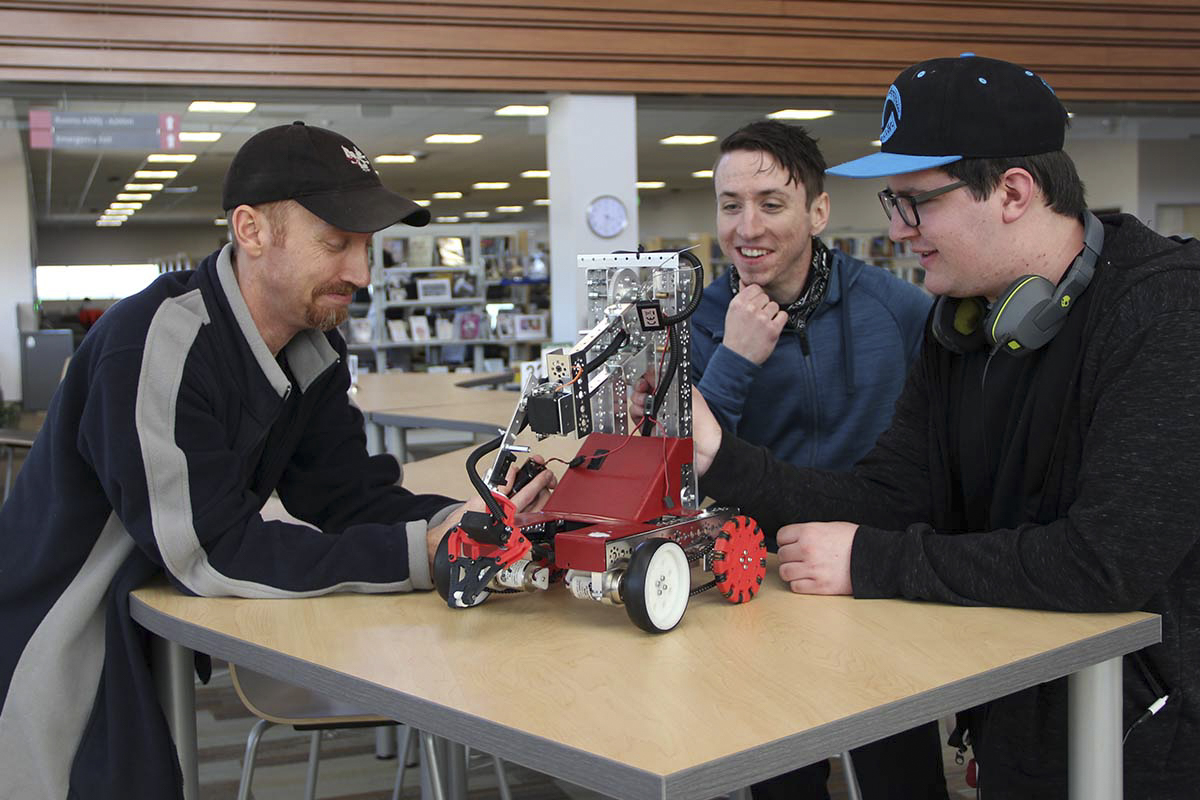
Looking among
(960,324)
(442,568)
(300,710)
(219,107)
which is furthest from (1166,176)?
(442,568)

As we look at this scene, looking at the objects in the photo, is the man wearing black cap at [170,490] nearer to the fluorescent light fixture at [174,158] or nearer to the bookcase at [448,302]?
the fluorescent light fixture at [174,158]


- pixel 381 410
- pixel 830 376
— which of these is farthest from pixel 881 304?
pixel 381 410

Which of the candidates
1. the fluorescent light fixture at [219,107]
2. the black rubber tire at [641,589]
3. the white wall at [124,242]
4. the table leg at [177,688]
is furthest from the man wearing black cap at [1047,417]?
the white wall at [124,242]

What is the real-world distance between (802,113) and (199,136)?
4221 millimetres

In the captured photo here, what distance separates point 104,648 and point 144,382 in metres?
0.38

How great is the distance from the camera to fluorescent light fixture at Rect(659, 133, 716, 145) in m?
9.43

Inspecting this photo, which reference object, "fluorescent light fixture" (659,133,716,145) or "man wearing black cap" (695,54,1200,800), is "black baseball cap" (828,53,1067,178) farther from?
"fluorescent light fixture" (659,133,716,145)

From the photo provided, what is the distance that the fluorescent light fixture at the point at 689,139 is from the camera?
371 inches

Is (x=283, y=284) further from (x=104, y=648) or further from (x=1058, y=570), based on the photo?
(x=1058, y=570)

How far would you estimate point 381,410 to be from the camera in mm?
4285

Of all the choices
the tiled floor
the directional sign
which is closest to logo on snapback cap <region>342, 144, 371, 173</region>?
the tiled floor

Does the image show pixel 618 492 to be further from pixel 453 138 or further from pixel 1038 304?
pixel 453 138

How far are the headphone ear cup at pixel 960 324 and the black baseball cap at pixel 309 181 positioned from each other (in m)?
0.76

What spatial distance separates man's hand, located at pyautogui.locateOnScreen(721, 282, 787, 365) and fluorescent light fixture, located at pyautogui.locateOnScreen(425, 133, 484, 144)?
274 inches
